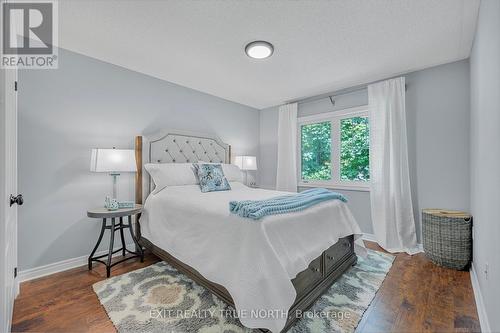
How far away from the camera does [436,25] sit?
6.45 feet

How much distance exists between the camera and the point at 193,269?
1.90 m

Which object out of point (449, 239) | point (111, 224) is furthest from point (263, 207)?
point (449, 239)

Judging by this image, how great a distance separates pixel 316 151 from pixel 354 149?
659 mm

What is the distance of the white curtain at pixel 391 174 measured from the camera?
286cm

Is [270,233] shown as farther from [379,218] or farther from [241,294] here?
[379,218]

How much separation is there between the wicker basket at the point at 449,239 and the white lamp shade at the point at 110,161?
11.1ft

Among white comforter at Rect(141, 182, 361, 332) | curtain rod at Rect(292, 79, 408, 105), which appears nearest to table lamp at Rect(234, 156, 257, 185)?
curtain rod at Rect(292, 79, 408, 105)

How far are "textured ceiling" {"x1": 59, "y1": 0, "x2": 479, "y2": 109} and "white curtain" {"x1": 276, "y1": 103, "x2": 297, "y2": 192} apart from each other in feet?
3.56

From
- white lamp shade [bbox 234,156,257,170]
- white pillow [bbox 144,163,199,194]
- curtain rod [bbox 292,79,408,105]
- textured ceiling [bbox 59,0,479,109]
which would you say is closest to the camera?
textured ceiling [bbox 59,0,479,109]

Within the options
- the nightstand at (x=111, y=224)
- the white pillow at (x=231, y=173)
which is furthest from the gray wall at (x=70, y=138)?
the white pillow at (x=231, y=173)

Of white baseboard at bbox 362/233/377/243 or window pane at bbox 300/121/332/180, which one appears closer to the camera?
white baseboard at bbox 362/233/377/243

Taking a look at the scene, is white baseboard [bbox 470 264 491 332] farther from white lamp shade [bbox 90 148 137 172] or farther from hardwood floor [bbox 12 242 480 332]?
white lamp shade [bbox 90 148 137 172]

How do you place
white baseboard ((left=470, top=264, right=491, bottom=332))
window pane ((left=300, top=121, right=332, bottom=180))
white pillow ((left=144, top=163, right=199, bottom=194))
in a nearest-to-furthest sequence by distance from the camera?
white baseboard ((left=470, top=264, right=491, bottom=332))
white pillow ((left=144, top=163, right=199, bottom=194))
window pane ((left=300, top=121, right=332, bottom=180))

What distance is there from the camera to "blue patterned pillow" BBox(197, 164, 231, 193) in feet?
9.04
